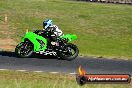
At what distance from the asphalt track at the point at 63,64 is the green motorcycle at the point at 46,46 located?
0.33 meters

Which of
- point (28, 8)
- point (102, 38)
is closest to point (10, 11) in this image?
point (28, 8)

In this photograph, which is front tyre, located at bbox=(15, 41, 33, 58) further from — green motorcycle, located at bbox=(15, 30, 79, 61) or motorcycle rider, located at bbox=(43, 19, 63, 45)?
motorcycle rider, located at bbox=(43, 19, 63, 45)

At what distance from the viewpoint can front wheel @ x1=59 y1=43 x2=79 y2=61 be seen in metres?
22.8

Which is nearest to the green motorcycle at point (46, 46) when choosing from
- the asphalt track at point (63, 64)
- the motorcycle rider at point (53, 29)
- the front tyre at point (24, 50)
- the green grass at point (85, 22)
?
the front tyre at point (24, 50)

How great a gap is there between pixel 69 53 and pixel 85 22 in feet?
→ 69.2

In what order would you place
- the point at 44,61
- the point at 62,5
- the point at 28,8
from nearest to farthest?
1. the point at 44,61
2. the point at 28,8
3. the point at 62,5

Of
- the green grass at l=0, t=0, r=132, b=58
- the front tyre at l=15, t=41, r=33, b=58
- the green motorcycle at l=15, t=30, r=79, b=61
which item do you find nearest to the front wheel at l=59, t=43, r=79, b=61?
the green motorcycle at l=15, t=30, r=79, b=61

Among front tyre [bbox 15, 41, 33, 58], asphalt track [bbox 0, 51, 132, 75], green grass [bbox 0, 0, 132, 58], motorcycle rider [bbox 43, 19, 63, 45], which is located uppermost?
motorcycle rider [bbox 43, 19, 63, 45]

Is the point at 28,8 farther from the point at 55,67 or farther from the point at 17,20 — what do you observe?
the point at 55,67

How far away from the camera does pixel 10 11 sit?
45875mm

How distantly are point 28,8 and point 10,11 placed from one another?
3.82 meters

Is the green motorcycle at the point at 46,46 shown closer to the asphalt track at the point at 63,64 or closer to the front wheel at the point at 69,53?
the front wheel at the point at 69,53

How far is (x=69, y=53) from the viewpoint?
2291 centimetres

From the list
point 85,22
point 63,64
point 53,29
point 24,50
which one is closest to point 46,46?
point 53,29
